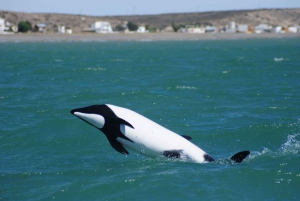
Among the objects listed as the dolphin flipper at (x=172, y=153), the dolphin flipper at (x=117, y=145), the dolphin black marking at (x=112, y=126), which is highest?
the dolphin black marking at (x=112, y=126)

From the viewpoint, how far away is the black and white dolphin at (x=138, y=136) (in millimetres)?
16828

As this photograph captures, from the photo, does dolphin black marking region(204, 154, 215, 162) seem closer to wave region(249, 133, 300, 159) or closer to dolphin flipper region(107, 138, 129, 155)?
wave region(249, 133, 300, 159)

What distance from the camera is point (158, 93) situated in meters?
32.1

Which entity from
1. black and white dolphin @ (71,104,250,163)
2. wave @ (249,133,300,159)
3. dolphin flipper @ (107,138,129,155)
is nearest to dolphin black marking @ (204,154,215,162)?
black and white dolphin @ (71,104,250,163)

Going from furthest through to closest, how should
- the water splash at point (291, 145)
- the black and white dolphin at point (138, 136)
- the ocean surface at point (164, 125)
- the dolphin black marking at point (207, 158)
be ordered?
the water splash at point (291, 145) → the dolphin black marking at point (207, 158) → the black and white dolphin at point (138, 136) → the ocean surface at point (164, 125)

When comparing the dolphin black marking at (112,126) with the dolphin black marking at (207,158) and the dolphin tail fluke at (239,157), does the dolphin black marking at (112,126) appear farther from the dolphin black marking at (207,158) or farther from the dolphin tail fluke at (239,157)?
the dolphin tail fluke at (239,157)

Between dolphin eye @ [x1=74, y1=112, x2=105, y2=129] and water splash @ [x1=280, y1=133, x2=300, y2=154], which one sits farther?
water splash @ [x1=280, y1=133, x2=300, y2=154]

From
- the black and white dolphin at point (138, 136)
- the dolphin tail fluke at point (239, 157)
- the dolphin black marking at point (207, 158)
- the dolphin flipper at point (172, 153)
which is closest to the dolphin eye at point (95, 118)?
the black and white dolphin at point (138, 136)

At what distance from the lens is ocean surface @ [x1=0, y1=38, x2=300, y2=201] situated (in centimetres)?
1527

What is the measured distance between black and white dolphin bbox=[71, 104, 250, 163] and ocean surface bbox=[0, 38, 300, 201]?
0.34m

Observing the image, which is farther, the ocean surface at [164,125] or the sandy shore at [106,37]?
the sandy shore at [106,37]

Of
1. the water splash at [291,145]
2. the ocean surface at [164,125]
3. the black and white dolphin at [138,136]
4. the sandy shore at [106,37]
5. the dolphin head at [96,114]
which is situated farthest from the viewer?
the sandy shore at [106,37]

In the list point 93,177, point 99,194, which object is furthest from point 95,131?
point 99,194

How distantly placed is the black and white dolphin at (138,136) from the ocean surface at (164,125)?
344mm
